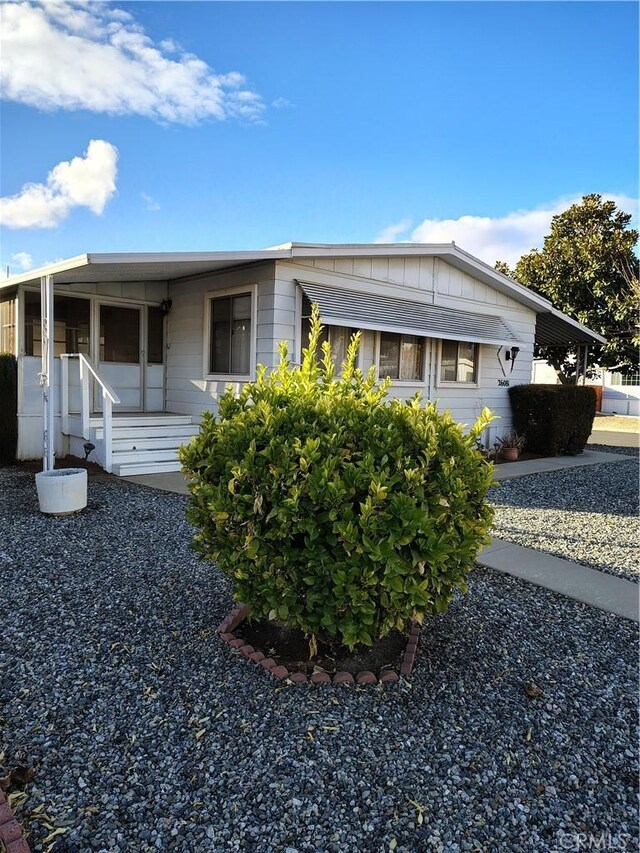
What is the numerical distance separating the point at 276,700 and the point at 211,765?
0.48 m

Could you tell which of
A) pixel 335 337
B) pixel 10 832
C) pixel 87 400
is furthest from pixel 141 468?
pixel 10 832

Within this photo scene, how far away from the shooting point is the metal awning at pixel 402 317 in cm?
842

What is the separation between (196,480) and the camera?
9.62 feet

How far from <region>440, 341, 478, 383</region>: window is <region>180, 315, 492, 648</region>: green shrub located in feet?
28.4

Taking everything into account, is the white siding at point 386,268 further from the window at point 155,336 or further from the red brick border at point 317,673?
the red brick border at point 317,673

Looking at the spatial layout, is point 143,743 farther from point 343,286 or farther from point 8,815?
point 343,286

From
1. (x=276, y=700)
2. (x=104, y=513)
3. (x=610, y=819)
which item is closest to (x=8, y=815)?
(x=276, y=700)

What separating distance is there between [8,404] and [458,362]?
8.45 metres

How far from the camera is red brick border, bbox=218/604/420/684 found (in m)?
2.66

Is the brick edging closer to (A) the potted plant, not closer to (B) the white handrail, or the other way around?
(B) the white handrail

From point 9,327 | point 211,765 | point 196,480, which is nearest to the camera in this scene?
point 211,765

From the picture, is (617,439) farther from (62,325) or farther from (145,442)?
(62,325)

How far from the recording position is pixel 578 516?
6430 millimetres

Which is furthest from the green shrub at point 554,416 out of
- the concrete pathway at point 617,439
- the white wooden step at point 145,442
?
the white wooden step at point 145,442
